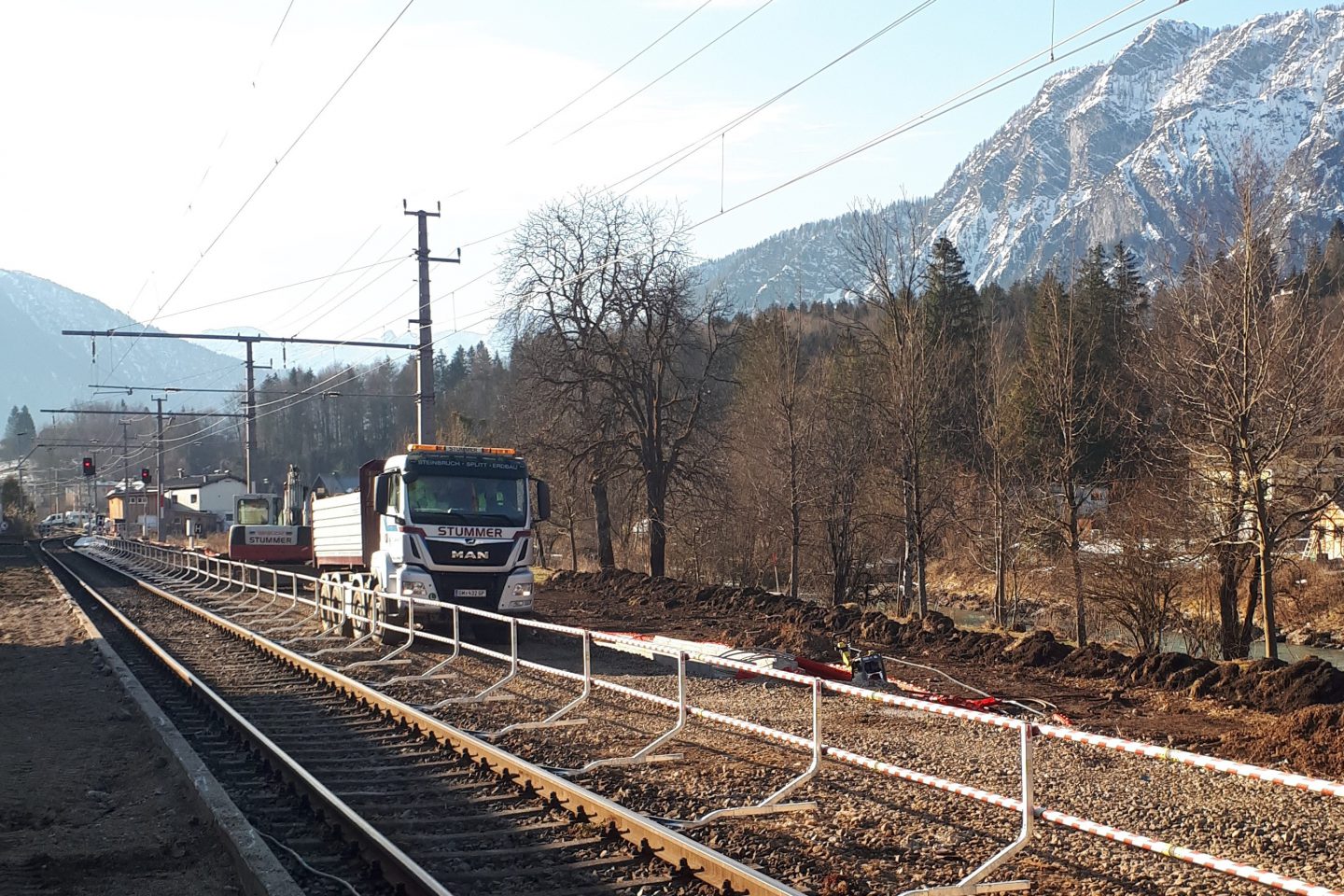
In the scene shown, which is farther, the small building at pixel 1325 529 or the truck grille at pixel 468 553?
the small building at pixel 1325 529

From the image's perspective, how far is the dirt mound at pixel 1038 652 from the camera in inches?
701

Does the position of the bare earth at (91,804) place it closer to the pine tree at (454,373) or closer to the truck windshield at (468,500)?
the truck windshield at (468,500)

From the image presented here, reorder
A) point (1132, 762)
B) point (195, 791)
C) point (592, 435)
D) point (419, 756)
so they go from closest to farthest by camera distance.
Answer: point (195, 791)
point (1132, 762)
point (419, 756)
point (592, 435)

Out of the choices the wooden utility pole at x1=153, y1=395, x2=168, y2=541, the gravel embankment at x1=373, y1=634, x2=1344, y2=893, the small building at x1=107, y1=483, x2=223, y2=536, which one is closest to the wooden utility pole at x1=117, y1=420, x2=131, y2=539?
the wooden utility pole at x1=153, y1=395, x2=168, y2=541

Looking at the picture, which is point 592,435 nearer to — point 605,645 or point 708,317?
point 708,317

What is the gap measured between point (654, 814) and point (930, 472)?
2653 centimetres

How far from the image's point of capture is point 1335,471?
2183 cm

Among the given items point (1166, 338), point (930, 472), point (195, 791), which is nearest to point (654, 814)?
point (195, 791)

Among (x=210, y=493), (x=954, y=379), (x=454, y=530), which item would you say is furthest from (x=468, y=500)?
(x=210, y=493)

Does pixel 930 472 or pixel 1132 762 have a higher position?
pixel 930 472

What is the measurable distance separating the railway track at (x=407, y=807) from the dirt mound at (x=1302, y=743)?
20.6 feet

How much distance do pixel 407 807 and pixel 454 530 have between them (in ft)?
37.9

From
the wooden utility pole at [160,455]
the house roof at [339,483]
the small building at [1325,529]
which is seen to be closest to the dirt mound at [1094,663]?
the small building at [1325,529]

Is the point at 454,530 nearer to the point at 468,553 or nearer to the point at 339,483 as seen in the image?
the point at 468,553
